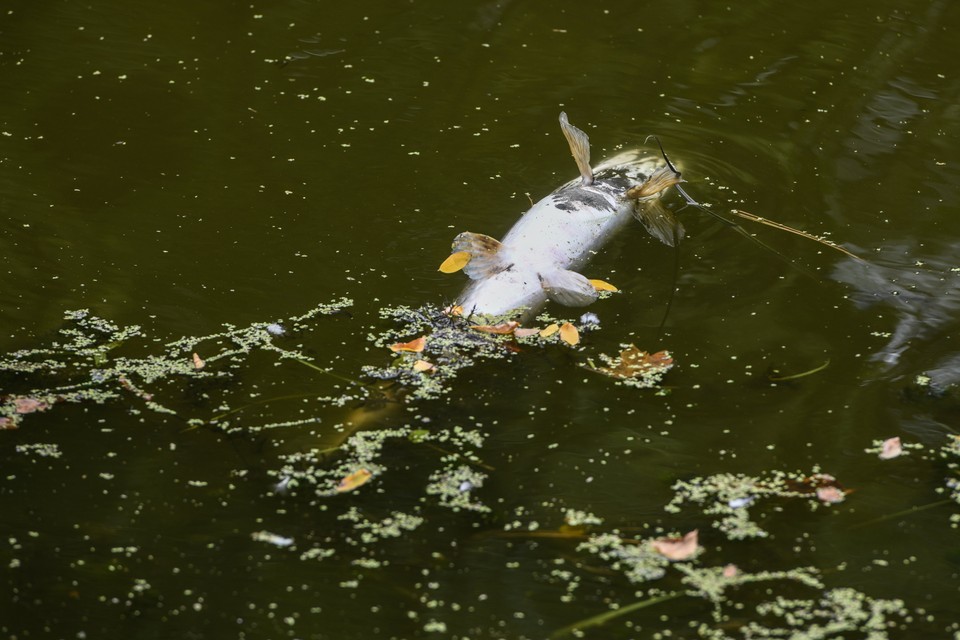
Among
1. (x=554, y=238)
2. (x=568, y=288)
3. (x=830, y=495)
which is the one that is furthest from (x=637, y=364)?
(x=830, y=495)

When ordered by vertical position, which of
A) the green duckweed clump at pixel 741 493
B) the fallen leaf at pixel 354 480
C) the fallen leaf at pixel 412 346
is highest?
the fallen leaf at pixel 412 346

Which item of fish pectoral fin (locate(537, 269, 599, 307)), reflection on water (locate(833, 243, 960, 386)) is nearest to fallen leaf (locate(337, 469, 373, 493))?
fish pectoral fin (locate(537, 269, 599, 307))

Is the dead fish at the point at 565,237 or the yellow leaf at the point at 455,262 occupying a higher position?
the yellow leaf at the point at 455,262

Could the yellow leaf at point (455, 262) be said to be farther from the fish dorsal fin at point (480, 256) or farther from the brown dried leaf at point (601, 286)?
the brown dried leaf at point (601, 286)

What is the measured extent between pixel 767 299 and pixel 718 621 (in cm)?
131

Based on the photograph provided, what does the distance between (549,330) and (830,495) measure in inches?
34.5

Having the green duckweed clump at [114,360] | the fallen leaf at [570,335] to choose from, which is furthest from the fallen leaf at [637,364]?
the green duckweed clump at [114,360]

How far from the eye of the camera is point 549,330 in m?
2.87

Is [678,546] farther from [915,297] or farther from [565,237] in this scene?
[915,297]

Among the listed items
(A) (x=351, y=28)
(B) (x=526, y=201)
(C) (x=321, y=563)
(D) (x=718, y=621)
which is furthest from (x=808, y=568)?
(A) (x=351, y=28)

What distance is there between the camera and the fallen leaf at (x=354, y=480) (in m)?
2.33

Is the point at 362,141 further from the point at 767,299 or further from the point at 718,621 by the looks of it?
the point at 718,621

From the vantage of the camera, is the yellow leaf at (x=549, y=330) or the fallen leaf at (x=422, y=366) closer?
the fallen leaf at (x=422, y=366)

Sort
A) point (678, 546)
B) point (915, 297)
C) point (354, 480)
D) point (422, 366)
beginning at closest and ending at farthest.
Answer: point (678, 546), point (354, 480), point (422, 366), point (915, 297)
